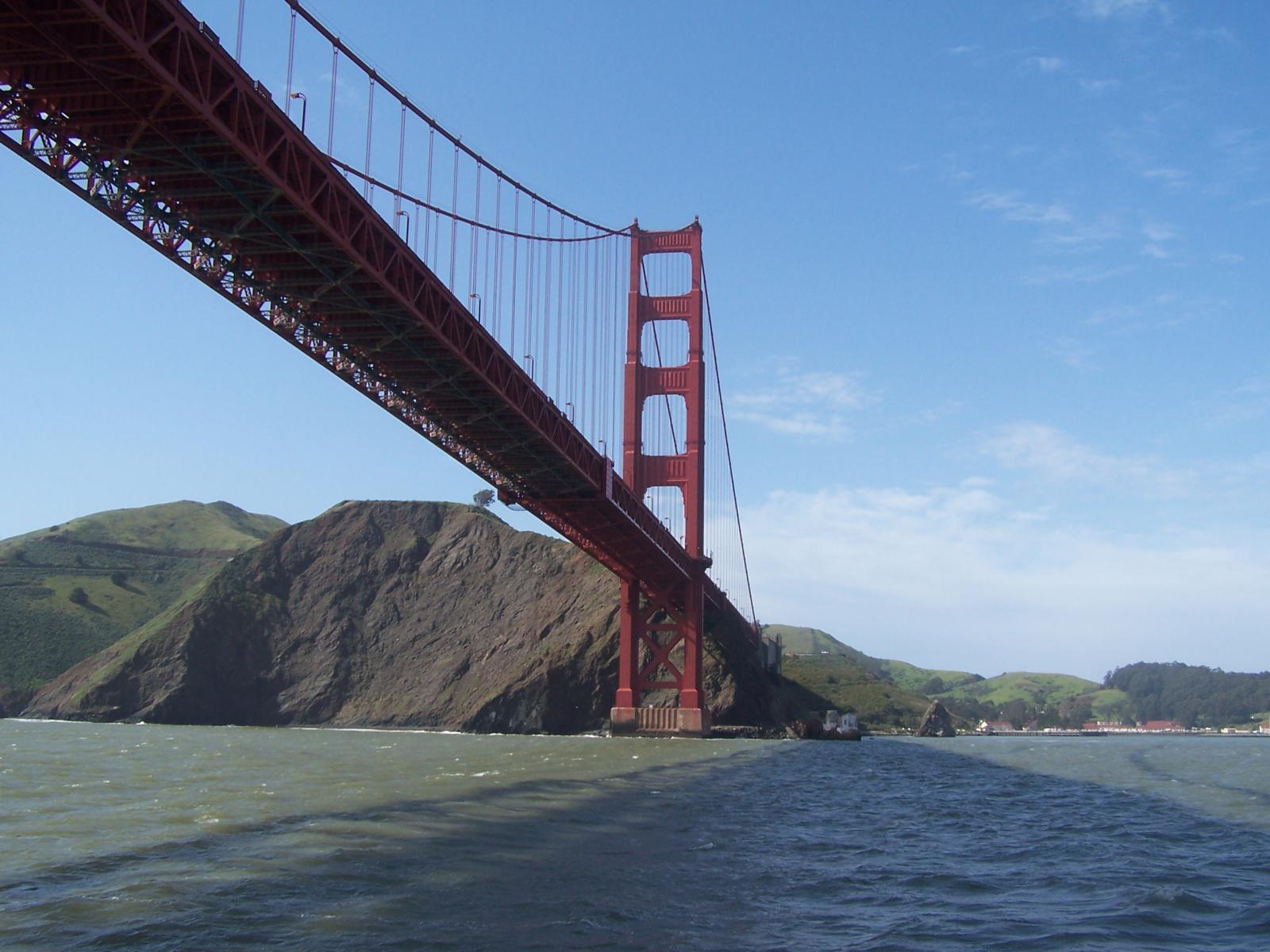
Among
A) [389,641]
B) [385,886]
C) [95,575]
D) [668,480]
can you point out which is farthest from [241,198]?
[95,575]

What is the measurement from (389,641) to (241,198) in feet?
247

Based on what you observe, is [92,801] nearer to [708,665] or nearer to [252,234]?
[252,234]

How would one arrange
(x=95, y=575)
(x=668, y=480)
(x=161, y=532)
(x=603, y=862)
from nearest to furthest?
(x=603, y=862) < (x=668, y=480) < (x=95, y=575) < (x=161, y=532)

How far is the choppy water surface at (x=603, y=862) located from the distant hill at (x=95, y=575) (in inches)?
2990

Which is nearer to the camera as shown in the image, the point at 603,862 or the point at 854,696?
the point at 603,862

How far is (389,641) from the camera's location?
9375 cm

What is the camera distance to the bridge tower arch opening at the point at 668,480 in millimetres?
62562

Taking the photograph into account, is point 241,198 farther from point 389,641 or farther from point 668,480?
point 389,641

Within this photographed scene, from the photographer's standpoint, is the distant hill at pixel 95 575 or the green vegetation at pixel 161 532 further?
the green vegetation at pixel 161 532

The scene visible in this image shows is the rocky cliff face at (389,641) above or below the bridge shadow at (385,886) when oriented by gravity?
above

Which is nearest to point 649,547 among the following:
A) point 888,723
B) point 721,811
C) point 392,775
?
point 392,775

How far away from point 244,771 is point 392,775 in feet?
14.7

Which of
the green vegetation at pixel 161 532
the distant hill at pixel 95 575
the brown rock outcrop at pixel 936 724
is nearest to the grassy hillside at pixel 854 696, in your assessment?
the brown rock outcrop at pixel 936 724

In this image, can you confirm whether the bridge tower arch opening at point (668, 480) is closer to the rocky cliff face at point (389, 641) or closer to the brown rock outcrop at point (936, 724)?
the rocky cliff face at point (389, 641)
